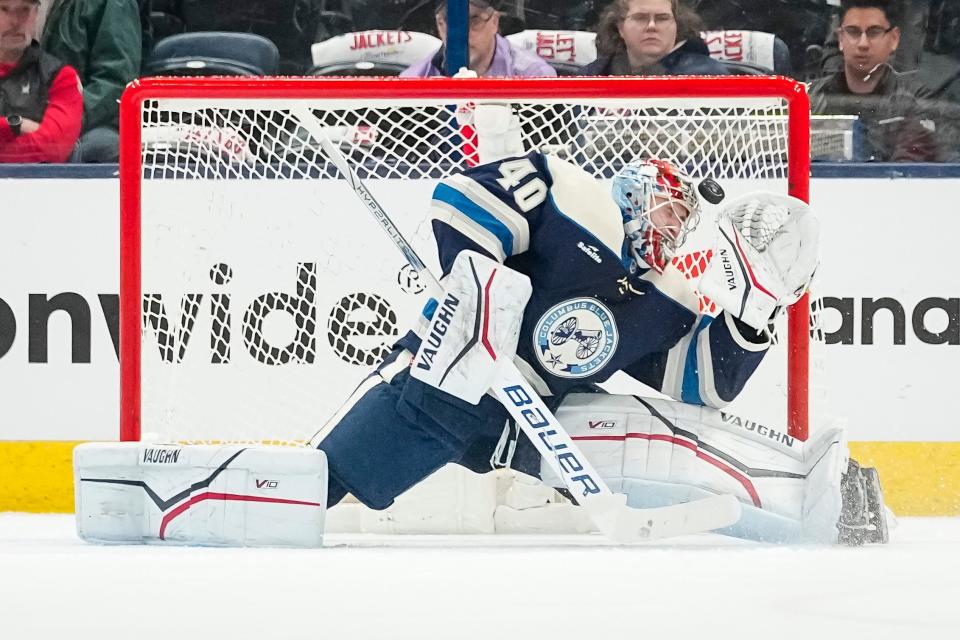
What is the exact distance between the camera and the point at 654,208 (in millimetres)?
2346

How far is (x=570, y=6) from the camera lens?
3693 mm

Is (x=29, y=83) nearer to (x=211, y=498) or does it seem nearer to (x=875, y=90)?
(x=211, y=498)

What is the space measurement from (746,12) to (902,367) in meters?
1.20

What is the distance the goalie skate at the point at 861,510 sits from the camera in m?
2.33

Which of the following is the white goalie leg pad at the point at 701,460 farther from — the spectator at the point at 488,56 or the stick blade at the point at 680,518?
the spectator at the point at 488,56

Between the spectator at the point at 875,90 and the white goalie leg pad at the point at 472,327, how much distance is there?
152 cm

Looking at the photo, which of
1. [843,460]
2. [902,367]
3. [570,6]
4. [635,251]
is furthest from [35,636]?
[570,6]

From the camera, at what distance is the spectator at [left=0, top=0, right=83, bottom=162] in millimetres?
3352

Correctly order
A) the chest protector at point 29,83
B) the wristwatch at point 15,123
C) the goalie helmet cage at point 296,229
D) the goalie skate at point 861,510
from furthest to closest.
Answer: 1. the chest protector at point 29,83
2. the wristwatch at point 15,123
3. the goalie helmet cage at point 296,229
4. the goalie skate at point 861,510

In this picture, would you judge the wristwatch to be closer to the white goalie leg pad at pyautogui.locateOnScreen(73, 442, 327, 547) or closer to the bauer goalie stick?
the white goalie leg pad at pyautogui.locateOnScreen(73, 442, 327, 547)

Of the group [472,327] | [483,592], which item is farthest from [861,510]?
[483,592]

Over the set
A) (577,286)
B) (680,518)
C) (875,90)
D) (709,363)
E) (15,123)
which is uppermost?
(875,90)

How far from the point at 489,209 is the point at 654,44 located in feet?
4.73

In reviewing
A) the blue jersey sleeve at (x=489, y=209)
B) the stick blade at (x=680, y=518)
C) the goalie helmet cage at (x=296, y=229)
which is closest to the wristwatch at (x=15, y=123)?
the goalie helmet cage at (x=296, y=229)
